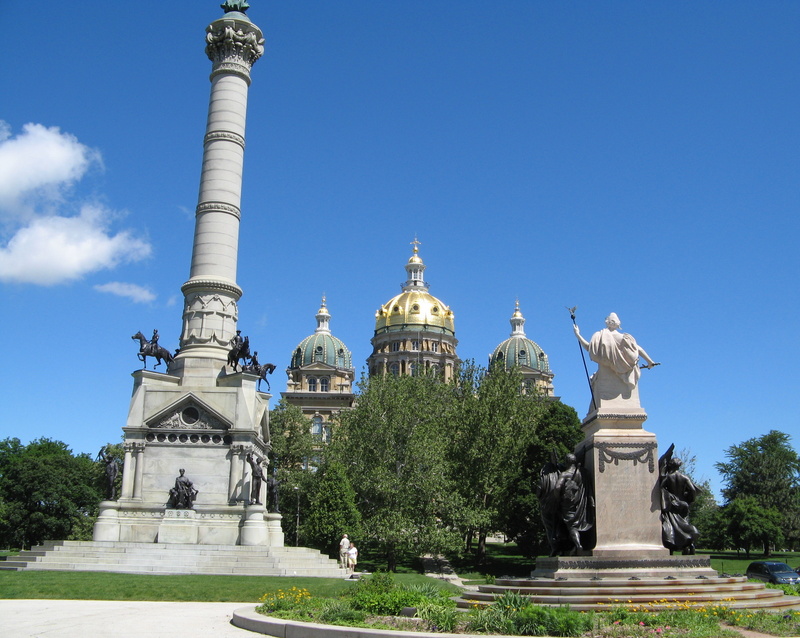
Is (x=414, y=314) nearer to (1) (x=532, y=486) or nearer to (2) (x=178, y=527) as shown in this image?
(1) (x=532, y=486)

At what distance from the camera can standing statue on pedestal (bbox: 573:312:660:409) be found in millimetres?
15164

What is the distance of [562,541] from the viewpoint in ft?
47.8

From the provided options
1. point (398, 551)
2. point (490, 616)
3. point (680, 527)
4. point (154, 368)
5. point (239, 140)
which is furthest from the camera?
point (398, 551)

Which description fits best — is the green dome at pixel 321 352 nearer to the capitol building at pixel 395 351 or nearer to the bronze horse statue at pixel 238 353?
the capitol building at pixel 395 351

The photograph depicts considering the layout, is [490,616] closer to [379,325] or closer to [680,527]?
[680,527]

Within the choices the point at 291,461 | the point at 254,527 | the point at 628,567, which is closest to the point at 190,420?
the point at 254,527

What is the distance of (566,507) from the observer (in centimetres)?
1436

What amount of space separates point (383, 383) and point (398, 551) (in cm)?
1113

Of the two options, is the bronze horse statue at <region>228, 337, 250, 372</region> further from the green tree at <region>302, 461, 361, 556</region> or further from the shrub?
the shrub

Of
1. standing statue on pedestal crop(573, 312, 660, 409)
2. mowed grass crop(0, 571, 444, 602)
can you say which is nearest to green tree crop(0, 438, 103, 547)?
mowed grass crop(0, 571, 444, 602)

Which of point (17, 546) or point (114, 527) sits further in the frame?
point (17, 546)

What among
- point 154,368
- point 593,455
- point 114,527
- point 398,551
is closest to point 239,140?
point 154,368

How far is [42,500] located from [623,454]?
52.8m

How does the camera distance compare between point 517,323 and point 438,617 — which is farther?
point 517,323
